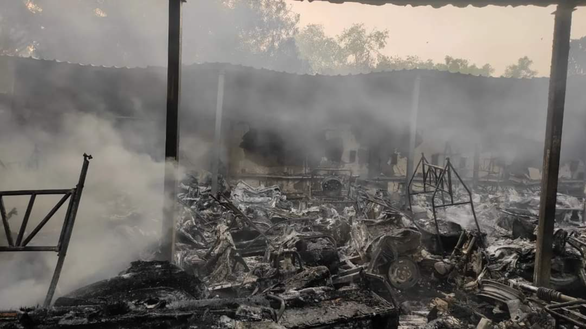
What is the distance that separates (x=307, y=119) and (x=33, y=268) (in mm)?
10596

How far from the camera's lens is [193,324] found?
2.82 meters

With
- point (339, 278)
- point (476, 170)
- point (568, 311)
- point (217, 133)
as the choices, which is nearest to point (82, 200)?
point (217, 133)

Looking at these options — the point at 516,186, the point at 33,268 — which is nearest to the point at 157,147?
the point at 33,268

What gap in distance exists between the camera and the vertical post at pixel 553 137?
5.05 m

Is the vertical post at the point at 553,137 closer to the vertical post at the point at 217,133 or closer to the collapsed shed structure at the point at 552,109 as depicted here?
the collapsed shed structure at the point at 552,109

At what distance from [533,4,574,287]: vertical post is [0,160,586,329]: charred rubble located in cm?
58

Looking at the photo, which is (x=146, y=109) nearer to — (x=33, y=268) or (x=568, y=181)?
(x=33, y=268)

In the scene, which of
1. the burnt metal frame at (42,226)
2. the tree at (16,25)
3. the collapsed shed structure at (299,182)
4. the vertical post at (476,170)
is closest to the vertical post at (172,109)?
the collapsed shed structure at (299,182)

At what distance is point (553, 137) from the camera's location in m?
5.16

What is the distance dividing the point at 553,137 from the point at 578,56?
138 feet

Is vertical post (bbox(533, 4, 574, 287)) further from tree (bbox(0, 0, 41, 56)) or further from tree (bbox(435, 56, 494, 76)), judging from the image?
tree (bbox(435, 56, 494, 76))

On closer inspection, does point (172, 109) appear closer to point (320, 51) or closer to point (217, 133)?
point (217, 133)

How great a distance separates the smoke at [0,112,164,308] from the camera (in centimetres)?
557

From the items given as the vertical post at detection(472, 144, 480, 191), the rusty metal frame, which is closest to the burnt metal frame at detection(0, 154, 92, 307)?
the rusty metal frame
